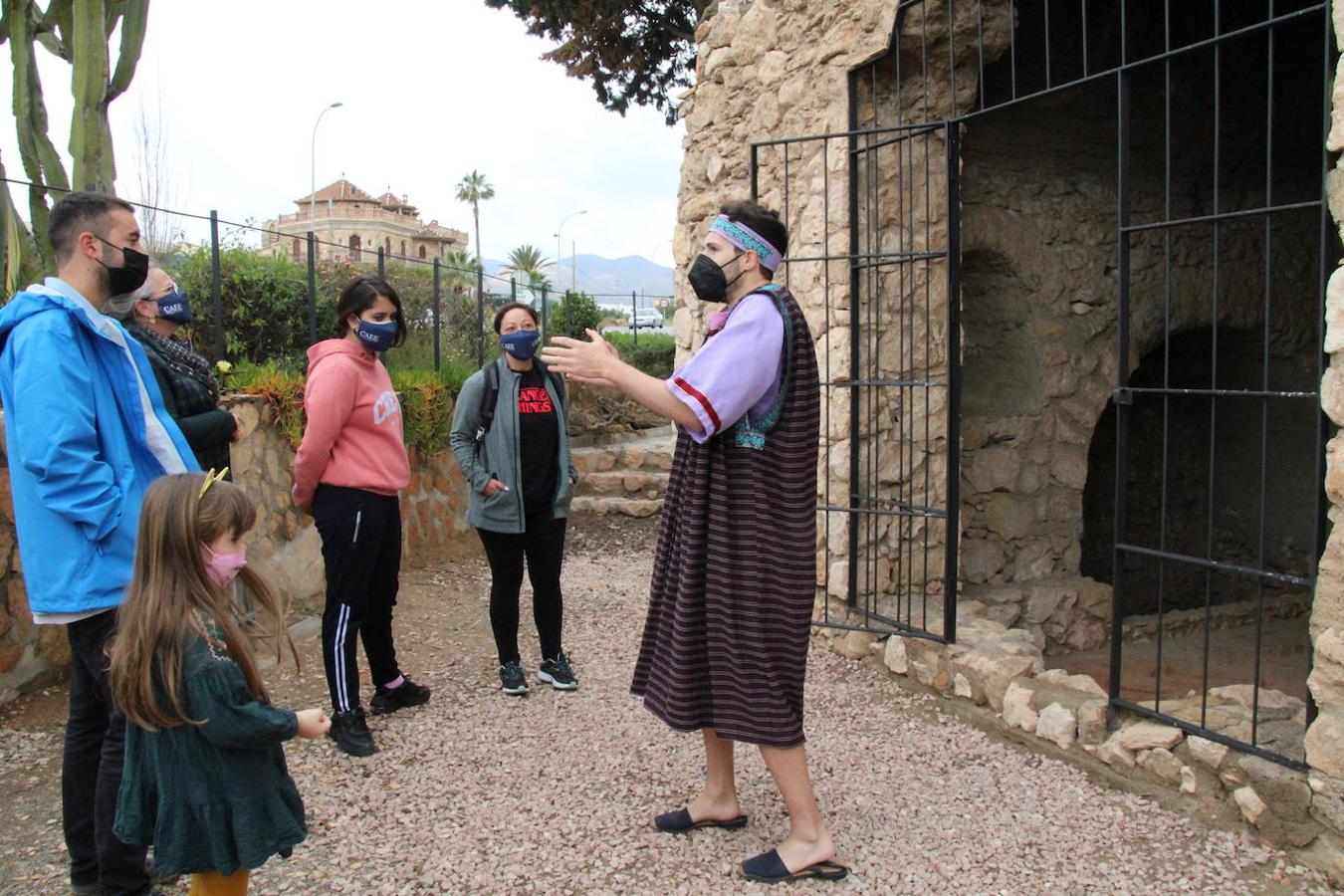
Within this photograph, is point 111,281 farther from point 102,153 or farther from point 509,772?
point 102,153

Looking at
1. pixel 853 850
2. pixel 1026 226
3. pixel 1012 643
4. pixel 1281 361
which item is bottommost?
pixel 853 850

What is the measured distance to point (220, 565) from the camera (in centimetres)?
224

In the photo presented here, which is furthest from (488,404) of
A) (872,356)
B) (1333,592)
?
(1333,592)

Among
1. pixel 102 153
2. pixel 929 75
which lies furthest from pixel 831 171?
pixel 102 153

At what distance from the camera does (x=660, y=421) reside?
448 inches

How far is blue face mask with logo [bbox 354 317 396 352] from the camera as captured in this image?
382 cm

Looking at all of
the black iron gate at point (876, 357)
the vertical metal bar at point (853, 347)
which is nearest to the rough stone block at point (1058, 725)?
A: the black iron gate at point (876, 357)

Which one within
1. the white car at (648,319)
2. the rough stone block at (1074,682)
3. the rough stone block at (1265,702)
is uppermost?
the white car at (648,319)

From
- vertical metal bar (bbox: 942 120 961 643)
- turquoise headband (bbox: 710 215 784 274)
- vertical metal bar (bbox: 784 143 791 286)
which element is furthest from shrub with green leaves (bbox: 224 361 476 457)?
turquoise headband (bbox: 710 215 784 274)

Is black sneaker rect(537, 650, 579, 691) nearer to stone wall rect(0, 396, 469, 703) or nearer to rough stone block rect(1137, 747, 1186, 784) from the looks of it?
stone wall rect(0, 396, 469, 703)

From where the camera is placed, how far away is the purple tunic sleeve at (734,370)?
263cm

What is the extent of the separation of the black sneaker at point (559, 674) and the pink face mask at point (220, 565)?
94.1 inches

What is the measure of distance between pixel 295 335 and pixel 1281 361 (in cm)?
696

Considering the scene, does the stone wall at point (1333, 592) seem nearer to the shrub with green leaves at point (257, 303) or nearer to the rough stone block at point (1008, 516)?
the rough stone block at point (1008, 516)
